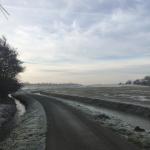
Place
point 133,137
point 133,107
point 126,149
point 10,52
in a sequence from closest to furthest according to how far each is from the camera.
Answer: point 126,149 < point 133,137 < point 133,107 < point 10,52

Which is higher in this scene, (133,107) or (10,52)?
(10,52)

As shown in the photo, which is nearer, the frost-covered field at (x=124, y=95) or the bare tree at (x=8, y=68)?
the frost-covered field at (x=124, y=95)

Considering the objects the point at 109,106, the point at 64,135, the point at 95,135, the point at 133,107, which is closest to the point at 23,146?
the point at 64,135

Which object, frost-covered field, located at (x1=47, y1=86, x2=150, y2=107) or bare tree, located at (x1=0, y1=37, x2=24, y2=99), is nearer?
frost-covered field, located at (x1=47, y1=86, x2=150, y2=107)

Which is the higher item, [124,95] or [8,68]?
[8,68]

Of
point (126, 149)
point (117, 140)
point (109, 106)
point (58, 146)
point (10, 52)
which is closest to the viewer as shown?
point (126, 149)

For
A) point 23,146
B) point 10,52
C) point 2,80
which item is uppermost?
point 10,52

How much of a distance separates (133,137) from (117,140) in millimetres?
1485

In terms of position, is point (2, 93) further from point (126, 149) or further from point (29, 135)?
point (126, 149)

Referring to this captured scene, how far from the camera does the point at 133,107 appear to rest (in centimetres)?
3731

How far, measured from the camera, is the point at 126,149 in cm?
1348

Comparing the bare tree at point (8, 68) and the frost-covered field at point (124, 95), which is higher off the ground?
the bare tree at point (8, 68)

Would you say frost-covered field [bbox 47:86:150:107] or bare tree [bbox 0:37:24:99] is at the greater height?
bare tree [bbox 0:37:24:99]

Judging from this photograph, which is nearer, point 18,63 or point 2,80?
point 2,80
